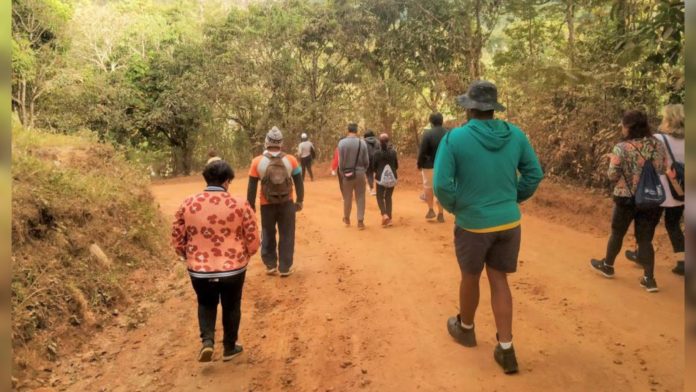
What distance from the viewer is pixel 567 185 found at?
1129 centimetres

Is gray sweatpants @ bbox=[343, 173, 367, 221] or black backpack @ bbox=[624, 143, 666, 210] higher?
black backpack @ bbox=[624, 143, 666, 210]

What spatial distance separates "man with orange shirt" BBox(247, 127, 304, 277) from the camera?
6.57 m

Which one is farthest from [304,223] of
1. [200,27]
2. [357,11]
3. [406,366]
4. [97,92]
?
[200,27]

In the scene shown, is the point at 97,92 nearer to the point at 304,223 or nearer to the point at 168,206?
the point at 168,206

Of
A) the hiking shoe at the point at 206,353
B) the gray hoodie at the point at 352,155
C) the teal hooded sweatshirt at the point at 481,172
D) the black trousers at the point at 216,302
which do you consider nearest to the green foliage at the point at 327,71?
the teal hooded sweatshirt at the point at 481,172

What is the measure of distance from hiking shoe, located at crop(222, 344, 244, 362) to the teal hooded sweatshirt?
7.75 ft

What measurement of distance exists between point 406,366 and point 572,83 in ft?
27.6

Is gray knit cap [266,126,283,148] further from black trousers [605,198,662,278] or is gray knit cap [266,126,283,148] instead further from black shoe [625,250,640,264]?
black shoe [625,250,640,264]

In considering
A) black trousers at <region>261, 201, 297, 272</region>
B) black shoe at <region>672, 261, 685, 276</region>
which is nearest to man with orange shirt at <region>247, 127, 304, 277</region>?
black trousers at <region>261, 201, 297, 272</region>

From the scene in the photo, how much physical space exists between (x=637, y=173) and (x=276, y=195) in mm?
4243

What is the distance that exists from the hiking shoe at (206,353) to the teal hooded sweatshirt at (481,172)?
2.39 m

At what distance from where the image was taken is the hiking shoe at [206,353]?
439 centimetres

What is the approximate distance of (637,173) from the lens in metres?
5.48

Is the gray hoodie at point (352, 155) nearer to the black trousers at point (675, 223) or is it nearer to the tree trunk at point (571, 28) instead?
the black trousers at point (675, 223)
